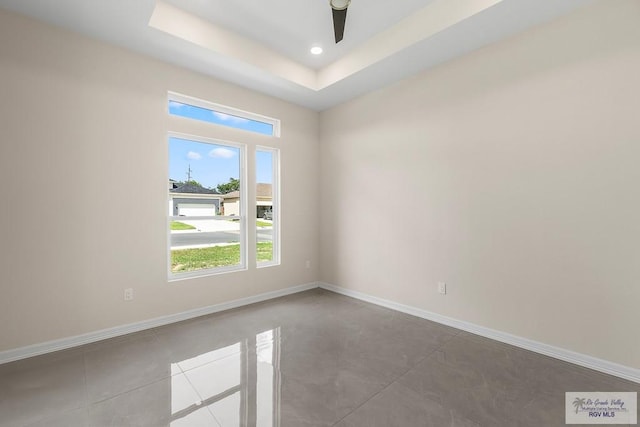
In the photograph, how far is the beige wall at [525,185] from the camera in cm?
221

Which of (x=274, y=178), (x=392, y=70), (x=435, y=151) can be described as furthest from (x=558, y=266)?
(x=274, y=178)

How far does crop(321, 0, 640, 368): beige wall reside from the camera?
221 centimetres

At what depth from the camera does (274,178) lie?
14.2 feet

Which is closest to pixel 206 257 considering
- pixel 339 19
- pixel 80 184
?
pixel 80 184

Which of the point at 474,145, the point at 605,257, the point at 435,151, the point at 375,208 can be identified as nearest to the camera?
the point at 605,257

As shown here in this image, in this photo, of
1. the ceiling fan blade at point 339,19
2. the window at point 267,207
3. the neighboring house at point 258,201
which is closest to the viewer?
the ceiling fan blade at point 339,19

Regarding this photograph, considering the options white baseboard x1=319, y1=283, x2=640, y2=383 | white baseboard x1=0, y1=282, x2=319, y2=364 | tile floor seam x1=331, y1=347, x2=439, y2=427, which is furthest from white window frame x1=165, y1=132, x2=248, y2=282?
tile floor seam x1=331, y1=347, x2=439, y2=427

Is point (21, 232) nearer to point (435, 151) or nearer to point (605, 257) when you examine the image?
point (435, 151)

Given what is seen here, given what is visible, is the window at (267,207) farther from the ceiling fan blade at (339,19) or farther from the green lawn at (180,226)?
the ceiling fan blade at (339,19)

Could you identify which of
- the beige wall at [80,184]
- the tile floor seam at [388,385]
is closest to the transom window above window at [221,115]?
the beige wall at [80,184]

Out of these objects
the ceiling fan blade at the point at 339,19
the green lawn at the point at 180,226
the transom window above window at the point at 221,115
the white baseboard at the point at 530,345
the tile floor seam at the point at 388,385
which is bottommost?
the tile floor seam at the point at 388,385

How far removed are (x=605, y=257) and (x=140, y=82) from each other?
4571mm

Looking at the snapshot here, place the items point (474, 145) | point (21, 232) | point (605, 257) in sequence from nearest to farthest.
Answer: point (605, 257), point (21, 232), point (474, 145)

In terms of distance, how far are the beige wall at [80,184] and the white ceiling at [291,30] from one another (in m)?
0.27
